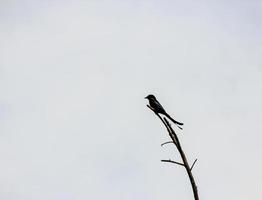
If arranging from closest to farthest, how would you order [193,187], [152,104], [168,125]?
1. [193,187]
2. [168,125]
3. [152,104]

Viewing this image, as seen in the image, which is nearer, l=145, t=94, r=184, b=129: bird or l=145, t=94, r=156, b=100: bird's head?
l=145, t=94, r=184, b=129: bird

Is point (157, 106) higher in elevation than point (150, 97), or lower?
lower

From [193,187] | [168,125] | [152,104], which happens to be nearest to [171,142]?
[168,125]

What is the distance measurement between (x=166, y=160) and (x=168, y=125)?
1001 millimetres

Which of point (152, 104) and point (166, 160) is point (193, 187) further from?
point (152, 104)

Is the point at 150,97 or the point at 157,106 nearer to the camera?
the point at 157,106

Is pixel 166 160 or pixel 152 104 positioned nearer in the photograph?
pixel 166 160

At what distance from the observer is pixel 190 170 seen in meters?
12.7

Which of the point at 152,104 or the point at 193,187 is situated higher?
the point at 152,104

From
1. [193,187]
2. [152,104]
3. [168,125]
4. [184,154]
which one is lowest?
[193,187]

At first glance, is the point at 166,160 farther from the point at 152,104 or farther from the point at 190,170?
the point at 152,104

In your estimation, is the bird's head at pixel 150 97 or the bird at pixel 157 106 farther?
the bird's head at pixel 150 97

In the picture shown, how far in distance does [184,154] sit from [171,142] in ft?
1.80

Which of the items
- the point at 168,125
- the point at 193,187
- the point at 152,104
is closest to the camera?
the point at 193,187
